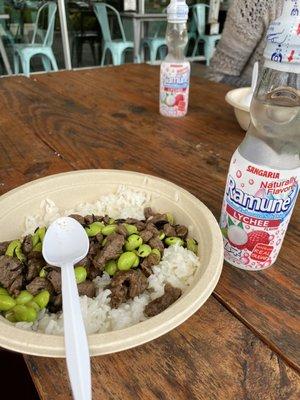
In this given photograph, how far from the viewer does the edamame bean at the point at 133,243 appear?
511 millimetres

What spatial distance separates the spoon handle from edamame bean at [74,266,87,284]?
0.07m

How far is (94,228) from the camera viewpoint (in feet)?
1.78

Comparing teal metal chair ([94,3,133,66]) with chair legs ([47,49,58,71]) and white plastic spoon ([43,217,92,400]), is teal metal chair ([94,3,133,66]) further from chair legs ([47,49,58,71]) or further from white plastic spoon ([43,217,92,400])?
white plastic spoon ([43,217,92,400])

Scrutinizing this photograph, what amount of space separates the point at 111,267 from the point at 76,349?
165 mm

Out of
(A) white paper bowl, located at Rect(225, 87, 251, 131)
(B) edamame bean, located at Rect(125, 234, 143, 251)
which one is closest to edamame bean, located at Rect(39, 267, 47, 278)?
(B) edamame bean, located at Rect(125, 234, 143, 251)

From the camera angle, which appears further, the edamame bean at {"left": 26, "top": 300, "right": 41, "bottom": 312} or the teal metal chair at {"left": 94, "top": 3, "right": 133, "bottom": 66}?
the teal metal chair at {"left": 94, "top": 3, "right": 133, "bottom": 66}

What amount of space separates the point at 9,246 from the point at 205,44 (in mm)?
4903

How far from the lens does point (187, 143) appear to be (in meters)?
0.99

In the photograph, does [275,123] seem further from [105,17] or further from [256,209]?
[105,17]

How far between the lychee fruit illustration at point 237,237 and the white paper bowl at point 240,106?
1.73ft

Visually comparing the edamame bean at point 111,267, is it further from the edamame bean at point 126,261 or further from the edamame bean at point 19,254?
the edamame bean at point 19,254

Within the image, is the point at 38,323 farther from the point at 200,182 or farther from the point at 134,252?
the point at 200,182

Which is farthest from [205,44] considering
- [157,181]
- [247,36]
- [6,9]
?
[157,181]

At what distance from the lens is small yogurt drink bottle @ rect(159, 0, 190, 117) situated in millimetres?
950
